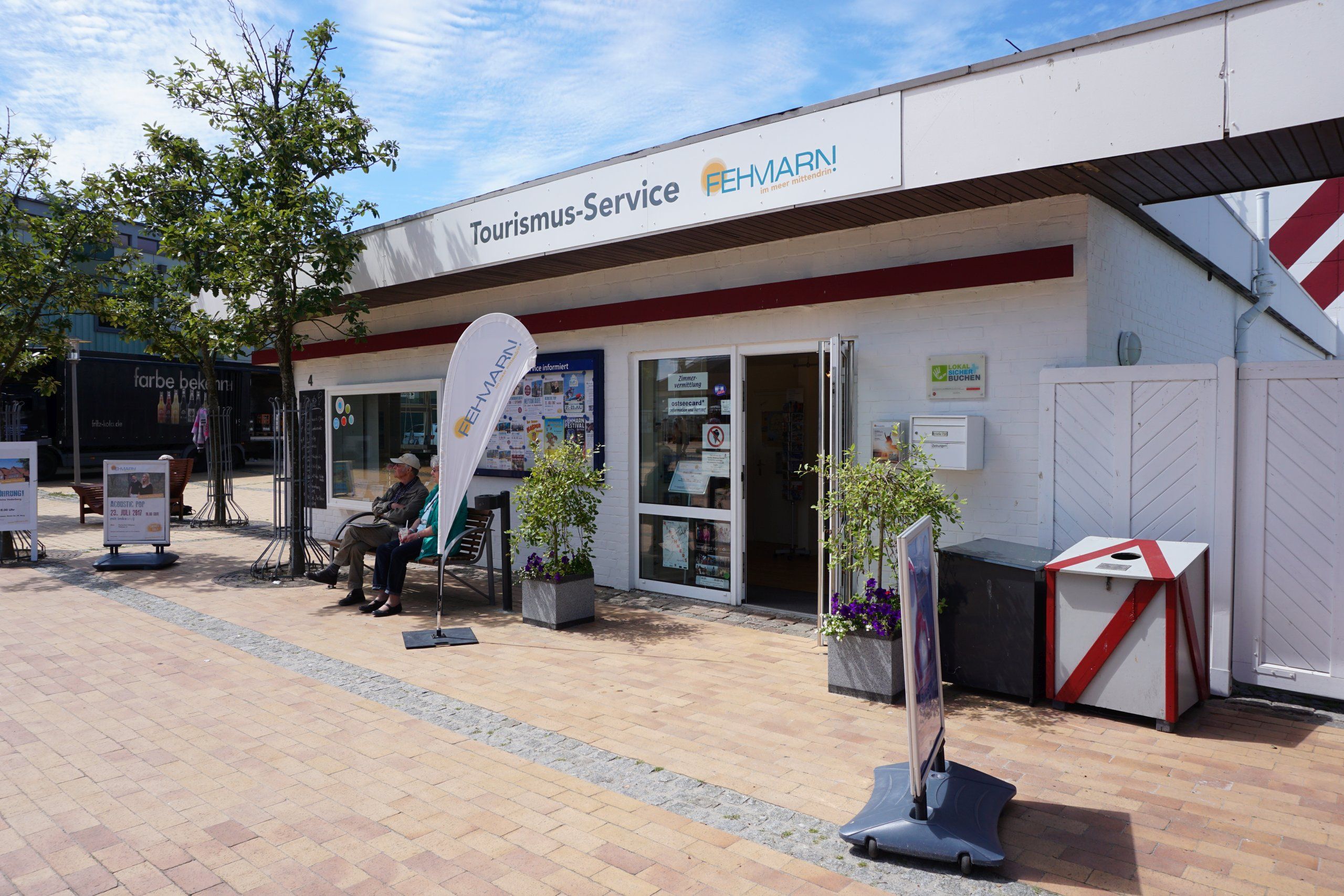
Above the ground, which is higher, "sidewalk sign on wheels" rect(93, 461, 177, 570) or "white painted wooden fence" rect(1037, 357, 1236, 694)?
"white painted wooden fence" rect(1037, 357, 1236, 694)

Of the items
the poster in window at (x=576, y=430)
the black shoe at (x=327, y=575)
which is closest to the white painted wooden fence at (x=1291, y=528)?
the poster in window at (x=576, y=430)

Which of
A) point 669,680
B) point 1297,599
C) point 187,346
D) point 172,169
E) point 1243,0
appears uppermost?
point 172,169

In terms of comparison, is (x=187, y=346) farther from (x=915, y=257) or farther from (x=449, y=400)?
(x=915, y=257)

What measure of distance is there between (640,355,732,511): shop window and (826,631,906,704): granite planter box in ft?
7.98

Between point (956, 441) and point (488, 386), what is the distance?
336 cm

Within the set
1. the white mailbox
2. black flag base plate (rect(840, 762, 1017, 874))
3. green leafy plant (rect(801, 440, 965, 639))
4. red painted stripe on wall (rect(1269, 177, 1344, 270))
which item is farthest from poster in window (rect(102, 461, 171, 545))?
red painted stripe on wall (rect(1269, 177, 1344, 270))

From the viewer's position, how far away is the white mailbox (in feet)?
18.8

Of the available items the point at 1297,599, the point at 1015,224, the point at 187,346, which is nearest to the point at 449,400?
the point at 1015,224

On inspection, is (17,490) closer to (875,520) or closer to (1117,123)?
(875,520)

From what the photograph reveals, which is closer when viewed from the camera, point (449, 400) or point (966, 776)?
point (966, 776)

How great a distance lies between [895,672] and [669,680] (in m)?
1.37

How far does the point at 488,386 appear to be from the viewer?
652 cm

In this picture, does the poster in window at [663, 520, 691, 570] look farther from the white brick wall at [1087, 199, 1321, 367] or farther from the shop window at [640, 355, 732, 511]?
the white brick wall at [1087, 199, 1321, 367]

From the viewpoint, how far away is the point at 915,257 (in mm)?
6250
